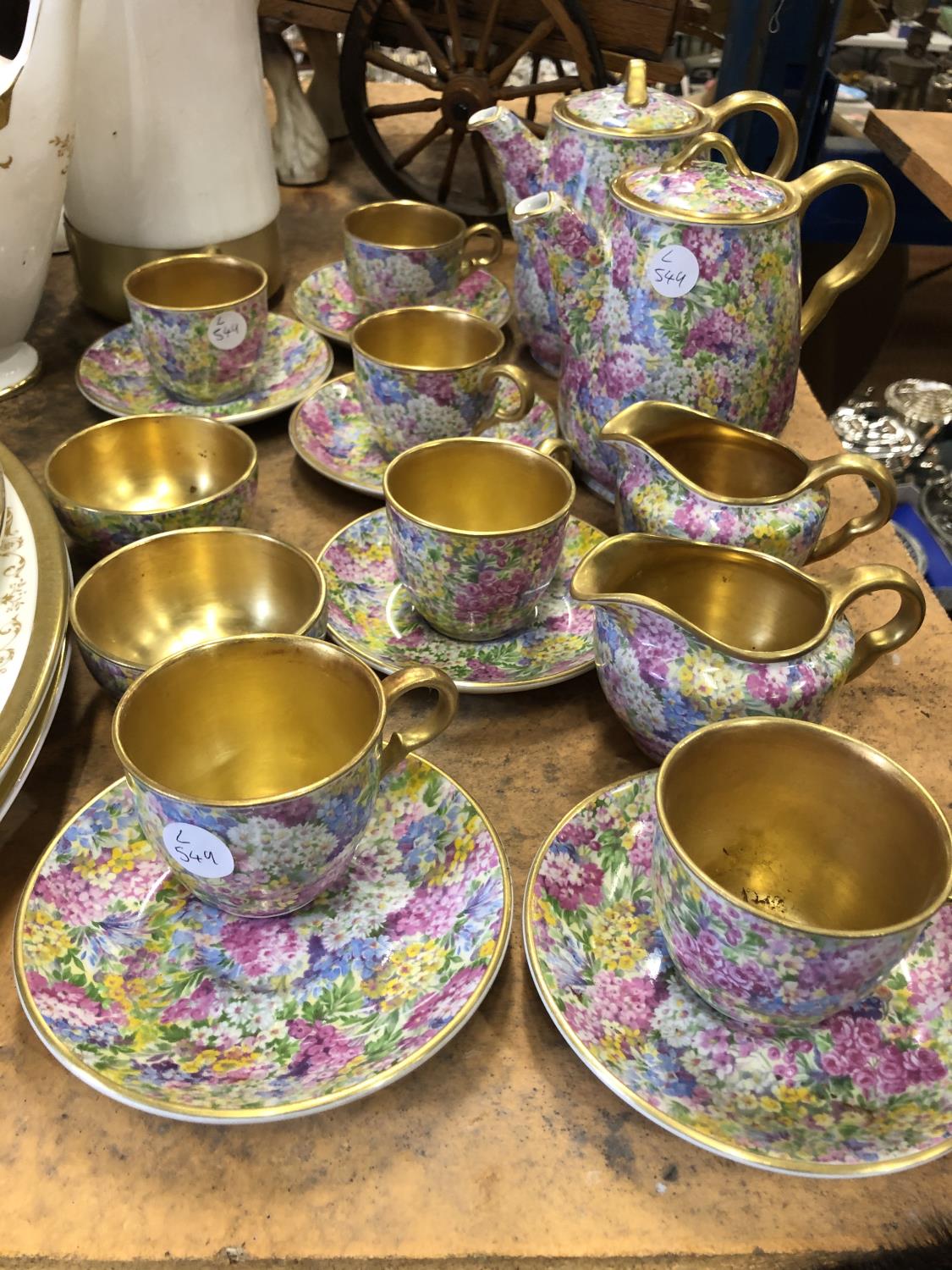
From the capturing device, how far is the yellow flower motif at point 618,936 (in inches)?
21.2

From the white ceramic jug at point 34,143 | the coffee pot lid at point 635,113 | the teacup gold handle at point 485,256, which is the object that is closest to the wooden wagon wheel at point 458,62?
the teacup gold handle at point 485,256

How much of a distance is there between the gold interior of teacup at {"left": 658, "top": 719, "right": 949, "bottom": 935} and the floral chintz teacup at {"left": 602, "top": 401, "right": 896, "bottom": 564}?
0.17 metres

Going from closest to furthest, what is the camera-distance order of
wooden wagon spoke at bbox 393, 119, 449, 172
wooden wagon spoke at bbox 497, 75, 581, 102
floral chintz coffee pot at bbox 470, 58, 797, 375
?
floral chintz coffee pot at bbox 470, 58, 797, 375
wooden wagon spoke at bbox 497, 75, 581, 102
wooden wagon spoke at bbox 393, 119, 449, 172

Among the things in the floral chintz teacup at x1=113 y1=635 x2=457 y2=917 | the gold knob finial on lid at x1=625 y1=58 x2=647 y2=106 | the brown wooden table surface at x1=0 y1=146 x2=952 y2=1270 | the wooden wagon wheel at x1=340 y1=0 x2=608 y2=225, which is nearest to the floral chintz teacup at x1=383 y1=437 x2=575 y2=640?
the floral chintz teacup at x1=113 y1=635 x2=457 y2=917

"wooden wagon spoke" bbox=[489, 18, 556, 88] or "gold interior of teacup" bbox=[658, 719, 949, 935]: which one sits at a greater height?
"wooden wagon spoke" bbox=[489, 18, 556, 88]

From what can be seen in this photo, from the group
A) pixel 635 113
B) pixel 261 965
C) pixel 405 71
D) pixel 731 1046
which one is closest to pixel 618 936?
pixel 731 1046

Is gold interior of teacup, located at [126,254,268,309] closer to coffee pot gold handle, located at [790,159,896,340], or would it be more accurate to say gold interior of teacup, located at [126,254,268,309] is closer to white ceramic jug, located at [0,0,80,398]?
white ceramic jug, located at [0,0,80,398]

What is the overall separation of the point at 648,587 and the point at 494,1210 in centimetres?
37

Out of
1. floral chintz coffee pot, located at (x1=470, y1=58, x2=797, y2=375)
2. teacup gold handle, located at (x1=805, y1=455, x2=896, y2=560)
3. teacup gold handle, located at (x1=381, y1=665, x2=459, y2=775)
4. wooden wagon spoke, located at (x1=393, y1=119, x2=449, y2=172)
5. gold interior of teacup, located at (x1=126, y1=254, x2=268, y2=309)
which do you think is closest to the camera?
teacup gold handle, located at (x1=381, y1=665, x2=459, y2=775)

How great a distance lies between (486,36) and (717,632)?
0.90 meters

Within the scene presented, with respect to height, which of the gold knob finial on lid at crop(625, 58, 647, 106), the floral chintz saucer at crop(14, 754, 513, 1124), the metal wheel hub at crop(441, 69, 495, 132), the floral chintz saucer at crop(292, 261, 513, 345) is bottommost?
the floral chintz saucer at crop(14, 754, 513, 1124)

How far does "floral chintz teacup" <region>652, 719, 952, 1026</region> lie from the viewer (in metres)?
0.45

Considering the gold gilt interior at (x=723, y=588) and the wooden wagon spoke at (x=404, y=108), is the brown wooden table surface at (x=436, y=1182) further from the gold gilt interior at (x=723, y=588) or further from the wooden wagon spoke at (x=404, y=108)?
the wooden wagon spoke at (x=404, y=108)

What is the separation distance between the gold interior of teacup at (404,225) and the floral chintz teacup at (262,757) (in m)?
0.76
